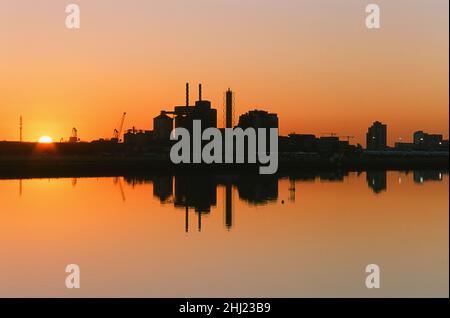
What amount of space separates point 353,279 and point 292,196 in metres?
40.2

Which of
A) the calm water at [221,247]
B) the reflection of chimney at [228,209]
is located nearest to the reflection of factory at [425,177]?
the reflection of chimney at [228,209]

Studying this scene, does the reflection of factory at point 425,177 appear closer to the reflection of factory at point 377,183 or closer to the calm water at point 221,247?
the reflection of factory at point 377,183

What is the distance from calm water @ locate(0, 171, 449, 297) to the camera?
2203 cm

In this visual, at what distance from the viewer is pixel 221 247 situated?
30.3 m

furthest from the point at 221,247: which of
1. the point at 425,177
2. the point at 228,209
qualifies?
the point at 425,177

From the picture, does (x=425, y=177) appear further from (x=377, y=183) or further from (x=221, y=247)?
(x=221, y=247)

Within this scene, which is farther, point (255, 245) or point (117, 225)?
point (117, 225)

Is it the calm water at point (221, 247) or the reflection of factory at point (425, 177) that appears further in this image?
the reflection of factory at point (425, 177)

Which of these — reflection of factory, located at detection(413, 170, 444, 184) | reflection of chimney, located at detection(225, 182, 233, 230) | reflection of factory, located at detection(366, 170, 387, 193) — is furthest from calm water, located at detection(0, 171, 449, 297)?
reflection of factory, located at detection(413, 170, 444, 184)

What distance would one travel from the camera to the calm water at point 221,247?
22031 millimetres

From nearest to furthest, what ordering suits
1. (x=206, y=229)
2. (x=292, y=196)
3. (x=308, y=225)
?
(x=206, y=229), (x=308, y=225), (x=292, y=196)

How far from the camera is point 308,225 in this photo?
130 ft
